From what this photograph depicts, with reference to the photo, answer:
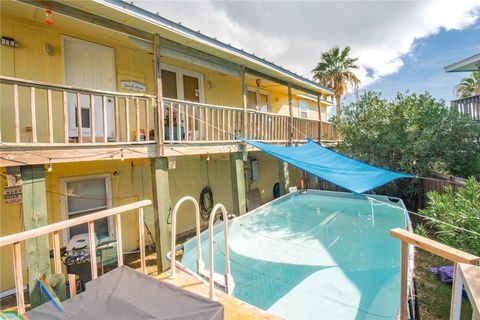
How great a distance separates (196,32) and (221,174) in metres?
5.28

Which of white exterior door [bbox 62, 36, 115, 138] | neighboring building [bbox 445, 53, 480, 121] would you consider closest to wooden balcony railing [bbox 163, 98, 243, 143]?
white exterior door [bbox 62, 36, 115, 138]

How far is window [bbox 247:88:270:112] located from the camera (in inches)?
446

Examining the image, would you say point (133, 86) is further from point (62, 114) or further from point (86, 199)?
point (86, 199)

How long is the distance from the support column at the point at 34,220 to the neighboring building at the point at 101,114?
0.05 ft

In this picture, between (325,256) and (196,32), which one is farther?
(196,32)

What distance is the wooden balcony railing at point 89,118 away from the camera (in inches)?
Result: 161

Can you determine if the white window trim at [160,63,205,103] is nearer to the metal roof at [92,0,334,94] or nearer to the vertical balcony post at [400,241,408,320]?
the metal roof at [92,0,334,94]

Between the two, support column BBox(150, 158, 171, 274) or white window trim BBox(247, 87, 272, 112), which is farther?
white window trim BBox(247, 87, 272, 112)

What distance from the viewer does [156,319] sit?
1619 mm

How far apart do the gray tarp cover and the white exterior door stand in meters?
4.96

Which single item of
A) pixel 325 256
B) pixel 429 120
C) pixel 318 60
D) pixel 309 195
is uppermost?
pixel 318 60

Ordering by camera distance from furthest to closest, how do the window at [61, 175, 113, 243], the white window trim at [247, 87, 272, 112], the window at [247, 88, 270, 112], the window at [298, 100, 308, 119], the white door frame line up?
the window at [298, 100, 308, 119] → the white window trim at [247, 87, 272, 112] → the window at [247, 88, 270, 112] → the window at [61, 175, 113, 243] → the white door frame

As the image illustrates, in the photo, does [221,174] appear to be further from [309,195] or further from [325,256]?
[325,256]

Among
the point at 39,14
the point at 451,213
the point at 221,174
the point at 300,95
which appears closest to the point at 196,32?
the point at 39,14
